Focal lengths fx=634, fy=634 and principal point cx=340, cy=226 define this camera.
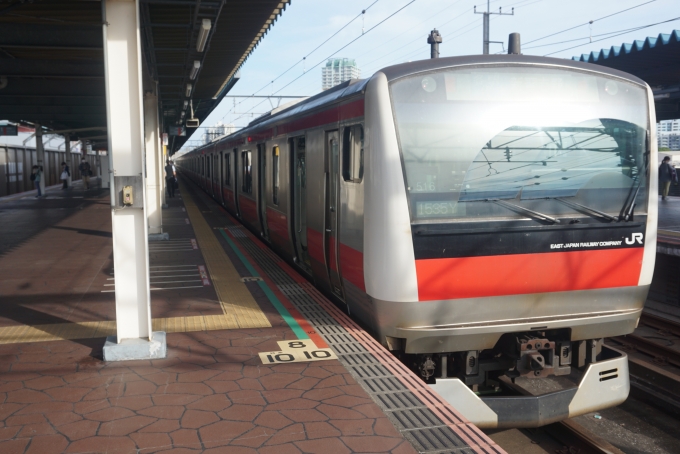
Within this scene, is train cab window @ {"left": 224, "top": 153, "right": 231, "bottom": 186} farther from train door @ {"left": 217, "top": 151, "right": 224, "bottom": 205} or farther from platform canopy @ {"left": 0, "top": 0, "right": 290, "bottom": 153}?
platform canopy @ {"left": 0, "top": 0, "right": 290, "bottom": 153}

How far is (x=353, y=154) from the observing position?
5590mm

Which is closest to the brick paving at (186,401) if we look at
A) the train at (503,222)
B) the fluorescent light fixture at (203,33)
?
the train at (503,222)

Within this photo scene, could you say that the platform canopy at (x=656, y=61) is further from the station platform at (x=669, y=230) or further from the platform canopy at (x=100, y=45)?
the platform canopy at (x=100, y=45)

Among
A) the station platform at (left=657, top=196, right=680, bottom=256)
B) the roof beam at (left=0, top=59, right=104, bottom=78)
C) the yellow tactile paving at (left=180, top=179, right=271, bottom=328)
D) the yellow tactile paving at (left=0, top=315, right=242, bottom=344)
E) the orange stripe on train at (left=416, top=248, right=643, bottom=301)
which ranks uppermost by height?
the roof beam at (left=0, top=59, right=104, bottom=78)

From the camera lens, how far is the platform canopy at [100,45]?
9.38m

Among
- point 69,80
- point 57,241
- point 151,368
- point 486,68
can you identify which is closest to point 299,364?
point 151,368

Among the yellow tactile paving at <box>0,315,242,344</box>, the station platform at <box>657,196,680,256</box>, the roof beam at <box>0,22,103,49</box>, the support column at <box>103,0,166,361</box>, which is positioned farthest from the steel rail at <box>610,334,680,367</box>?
the roof beam at <box>0,22,103,49</box>

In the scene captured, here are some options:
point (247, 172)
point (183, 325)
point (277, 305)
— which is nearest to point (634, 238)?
point (277, 305)

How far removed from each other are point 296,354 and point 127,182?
196 centimetres

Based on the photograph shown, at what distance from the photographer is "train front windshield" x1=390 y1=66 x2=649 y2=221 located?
4910mm

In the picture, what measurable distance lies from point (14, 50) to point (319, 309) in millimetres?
8893

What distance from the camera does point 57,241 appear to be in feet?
41.0

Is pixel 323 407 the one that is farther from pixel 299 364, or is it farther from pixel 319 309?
pixel 319 309

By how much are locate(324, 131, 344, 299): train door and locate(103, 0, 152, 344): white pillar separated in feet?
6.08
